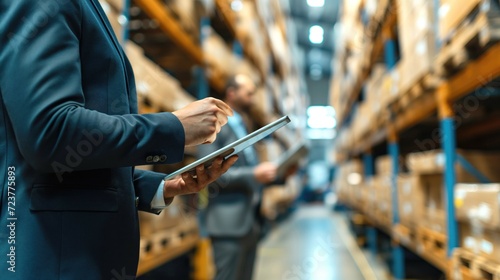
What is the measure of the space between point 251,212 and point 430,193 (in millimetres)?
1423

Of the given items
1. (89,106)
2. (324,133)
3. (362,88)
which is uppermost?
(324,133)

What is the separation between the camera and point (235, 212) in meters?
2.73

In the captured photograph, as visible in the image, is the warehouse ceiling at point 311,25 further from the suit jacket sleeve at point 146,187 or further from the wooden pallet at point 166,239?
the suit jacket sleeve at point 146,187

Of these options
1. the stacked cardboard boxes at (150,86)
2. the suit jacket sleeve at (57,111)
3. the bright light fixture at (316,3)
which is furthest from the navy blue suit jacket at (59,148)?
the bright light fixture at (316,3)

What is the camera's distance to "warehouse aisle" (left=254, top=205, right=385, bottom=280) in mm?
5129

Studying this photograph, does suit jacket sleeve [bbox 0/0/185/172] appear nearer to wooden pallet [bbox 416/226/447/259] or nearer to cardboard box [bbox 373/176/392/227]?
wooden pallet [bbox 416/226/447/259]

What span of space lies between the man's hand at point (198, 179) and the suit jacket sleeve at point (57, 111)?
0.64 feet

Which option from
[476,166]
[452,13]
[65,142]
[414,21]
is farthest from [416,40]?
[65,142]

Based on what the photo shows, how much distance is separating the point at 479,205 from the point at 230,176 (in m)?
1.33

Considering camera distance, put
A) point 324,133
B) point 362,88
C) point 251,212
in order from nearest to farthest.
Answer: point 251,212, point 362,88, point 324,133

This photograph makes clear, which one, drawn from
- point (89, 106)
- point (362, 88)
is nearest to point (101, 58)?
point (89, 106)

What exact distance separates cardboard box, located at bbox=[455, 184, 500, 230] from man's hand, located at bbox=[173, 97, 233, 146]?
59.6 inches

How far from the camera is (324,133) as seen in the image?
83.6 feet

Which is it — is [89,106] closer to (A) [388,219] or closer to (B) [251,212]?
(B) [251,212]
